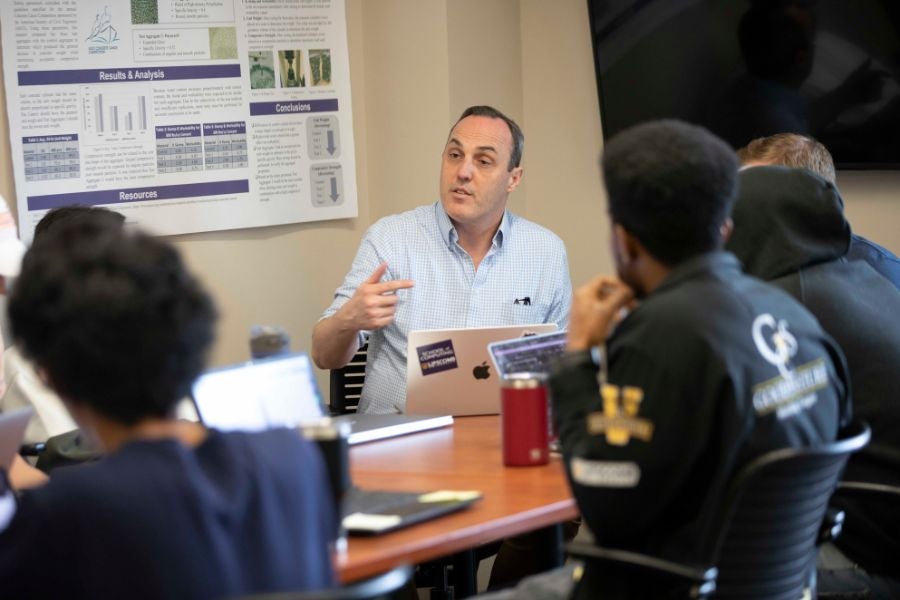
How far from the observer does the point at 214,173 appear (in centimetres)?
423

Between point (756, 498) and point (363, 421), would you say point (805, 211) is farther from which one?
point (363, 421)

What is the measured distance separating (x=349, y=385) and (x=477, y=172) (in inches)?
29.7

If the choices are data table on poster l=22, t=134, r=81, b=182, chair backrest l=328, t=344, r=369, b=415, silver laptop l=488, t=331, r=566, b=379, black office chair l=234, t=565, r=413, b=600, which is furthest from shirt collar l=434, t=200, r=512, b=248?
black office chair l=234, t=565, r=413, b=600

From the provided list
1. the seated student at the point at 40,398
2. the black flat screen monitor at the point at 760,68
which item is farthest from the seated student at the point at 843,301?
the black flat screen monitor at the point at 760,68

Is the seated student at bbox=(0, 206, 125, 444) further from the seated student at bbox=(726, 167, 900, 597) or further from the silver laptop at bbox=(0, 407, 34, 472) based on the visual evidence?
the seated student at bbox=(726, 167, 900, 597)

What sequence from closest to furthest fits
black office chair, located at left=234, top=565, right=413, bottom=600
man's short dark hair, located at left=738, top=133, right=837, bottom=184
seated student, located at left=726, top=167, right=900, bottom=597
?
black office chair, located at left=234, top=565, right=413, bottom=600
seated student, located at left=726, top=167, right=900, bottom=597
man's short dark hair, located at left=738, top=133, right=837, bottom=184

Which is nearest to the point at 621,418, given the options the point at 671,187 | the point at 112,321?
the point at 671,187

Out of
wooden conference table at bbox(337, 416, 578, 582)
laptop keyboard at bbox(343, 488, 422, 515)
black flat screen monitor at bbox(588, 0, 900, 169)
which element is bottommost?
wooden conference table at bbox(337, 416, 578, 582)

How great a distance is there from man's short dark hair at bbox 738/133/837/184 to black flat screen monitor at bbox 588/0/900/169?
0.83 meters

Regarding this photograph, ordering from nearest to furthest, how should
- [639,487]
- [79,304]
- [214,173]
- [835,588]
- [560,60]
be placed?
1. [79,304]
2. [639,487]
3. [835,588]
4. [214,173]
5. [560,60]

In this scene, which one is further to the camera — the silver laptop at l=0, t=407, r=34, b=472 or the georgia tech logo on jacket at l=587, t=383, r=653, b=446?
the silver laptop at l=0, t=407, r=34, b=472

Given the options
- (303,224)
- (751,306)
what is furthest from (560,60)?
(751,306)

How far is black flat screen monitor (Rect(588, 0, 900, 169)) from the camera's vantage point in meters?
4.21

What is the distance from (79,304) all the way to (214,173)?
2878 mm
